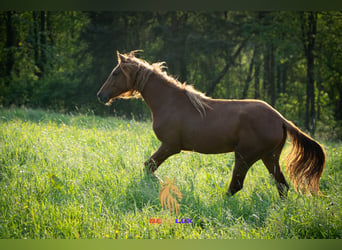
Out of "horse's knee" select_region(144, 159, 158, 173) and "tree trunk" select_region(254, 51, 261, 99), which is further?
"tree trunk" select_region(254, 51, 261, 99)

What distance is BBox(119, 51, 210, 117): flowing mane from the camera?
3.62 m

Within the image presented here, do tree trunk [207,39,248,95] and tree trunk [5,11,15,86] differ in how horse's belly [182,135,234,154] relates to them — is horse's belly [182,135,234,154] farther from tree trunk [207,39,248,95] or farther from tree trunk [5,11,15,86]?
tree trunk [5,11,15,86]

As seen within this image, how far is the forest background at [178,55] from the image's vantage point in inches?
152

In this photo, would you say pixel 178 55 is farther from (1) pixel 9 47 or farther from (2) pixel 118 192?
(1) pixel 9 47

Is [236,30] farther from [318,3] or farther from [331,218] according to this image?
[331,218]

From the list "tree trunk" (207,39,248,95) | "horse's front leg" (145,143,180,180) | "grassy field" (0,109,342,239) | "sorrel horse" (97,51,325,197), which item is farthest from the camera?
"tree trunk" (207,39,248,95)

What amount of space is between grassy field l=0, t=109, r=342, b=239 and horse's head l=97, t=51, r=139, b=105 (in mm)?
855

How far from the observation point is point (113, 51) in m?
4.03

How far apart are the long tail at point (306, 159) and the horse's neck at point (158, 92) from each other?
1.43 metres

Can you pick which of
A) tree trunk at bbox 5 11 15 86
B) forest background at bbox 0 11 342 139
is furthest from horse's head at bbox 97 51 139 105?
tree trunk at bbox 5 11 15 86

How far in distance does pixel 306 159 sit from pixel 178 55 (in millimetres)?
2126

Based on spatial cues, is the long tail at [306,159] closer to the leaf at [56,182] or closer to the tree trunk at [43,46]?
the leaf at [56,182]

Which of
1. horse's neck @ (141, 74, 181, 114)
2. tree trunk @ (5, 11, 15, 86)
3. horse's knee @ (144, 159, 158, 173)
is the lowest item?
horse's knee @ (144, 159, 158, 173)

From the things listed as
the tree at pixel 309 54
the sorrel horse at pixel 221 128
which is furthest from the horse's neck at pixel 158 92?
the tree at pixel 309 54
